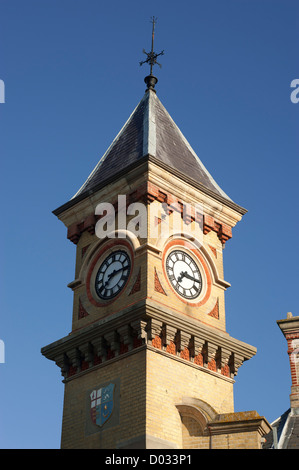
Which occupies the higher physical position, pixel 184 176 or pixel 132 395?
pixel 184 176

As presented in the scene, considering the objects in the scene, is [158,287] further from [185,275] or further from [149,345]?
[149,345]

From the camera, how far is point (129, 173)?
35594 mm

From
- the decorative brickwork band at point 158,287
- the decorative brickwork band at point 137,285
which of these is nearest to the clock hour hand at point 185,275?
the decorative brickwork band at point 158,287

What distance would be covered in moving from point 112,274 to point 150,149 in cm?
522

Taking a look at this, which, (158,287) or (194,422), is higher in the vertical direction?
(158,287)

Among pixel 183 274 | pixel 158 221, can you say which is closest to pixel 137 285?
pixel 183 274

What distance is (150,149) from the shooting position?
120 feet

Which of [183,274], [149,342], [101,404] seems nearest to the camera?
[149,342]

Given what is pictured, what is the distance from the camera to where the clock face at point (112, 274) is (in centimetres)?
3422

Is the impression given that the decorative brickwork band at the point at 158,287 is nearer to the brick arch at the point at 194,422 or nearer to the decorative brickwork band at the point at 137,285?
the decorative brickwork band at the point at 137,285

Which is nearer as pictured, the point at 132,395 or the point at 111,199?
the point at 132,395
